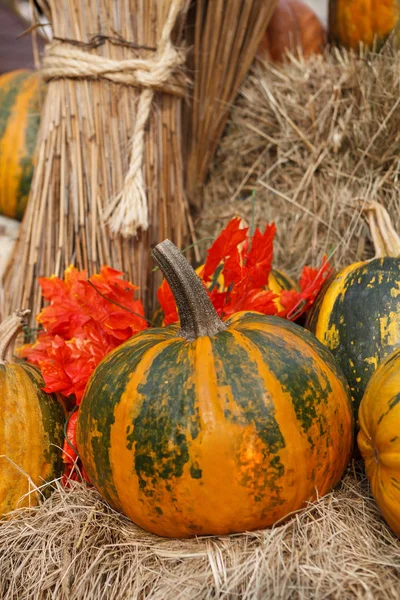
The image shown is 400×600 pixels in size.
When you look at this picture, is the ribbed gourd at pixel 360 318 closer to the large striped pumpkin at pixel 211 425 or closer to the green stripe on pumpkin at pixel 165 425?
the large striped pumpkin at pixel 211 425

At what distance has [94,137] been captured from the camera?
5.78ft

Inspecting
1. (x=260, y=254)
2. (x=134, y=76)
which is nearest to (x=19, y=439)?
(x=260, y=254)

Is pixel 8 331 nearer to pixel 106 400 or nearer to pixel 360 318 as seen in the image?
pixel 106 400

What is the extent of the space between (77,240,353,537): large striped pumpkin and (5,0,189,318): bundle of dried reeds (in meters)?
0.66

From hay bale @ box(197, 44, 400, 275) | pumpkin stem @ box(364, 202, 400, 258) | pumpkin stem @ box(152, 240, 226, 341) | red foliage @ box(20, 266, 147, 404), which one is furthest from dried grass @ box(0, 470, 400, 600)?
hay bale @ box(197, 44, 400, 275)

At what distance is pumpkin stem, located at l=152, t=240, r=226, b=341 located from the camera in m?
1.16

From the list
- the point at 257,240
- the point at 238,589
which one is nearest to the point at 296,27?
the point at 257,240

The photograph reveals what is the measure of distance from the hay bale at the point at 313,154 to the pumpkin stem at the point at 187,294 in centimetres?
72

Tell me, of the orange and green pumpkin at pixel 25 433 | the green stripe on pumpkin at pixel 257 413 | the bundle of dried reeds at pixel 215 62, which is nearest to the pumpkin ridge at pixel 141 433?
the green stripe on pumpkin at pixel 257 413

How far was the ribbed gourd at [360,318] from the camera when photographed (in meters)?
1.29

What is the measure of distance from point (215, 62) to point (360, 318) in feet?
3.72

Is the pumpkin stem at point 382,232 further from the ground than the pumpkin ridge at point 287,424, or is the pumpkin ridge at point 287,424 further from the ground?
the pumpkin stem at point 382,232

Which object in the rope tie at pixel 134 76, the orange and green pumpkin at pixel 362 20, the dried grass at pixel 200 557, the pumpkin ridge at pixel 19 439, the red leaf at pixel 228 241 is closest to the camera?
the dried grass at pixel 200 557

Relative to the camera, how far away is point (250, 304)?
4.68 feet
